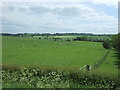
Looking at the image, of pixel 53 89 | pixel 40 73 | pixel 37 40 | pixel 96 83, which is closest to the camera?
pixel 53 89

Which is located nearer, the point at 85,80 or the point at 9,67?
the point at 85,80

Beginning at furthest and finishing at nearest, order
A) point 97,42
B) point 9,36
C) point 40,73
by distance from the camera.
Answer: point 97,42, point 9,36, point 40,73

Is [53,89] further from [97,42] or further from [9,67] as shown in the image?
[97,42]

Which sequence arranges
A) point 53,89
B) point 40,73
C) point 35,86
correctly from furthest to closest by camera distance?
point 40,73
point 35,86
point 53,89

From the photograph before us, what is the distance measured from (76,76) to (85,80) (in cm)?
53

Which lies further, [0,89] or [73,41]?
[73,41]

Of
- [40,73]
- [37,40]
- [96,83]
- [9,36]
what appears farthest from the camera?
[37,40]

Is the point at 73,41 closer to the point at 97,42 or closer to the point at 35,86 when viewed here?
the point at 97,42

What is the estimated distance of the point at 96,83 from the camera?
7.14m

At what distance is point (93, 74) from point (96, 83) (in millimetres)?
475

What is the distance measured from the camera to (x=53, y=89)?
6.04 meters

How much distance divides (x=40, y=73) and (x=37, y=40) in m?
56.1

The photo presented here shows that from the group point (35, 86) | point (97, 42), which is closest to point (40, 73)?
point (35, 86)

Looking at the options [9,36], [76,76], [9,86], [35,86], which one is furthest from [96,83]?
[9,36]
